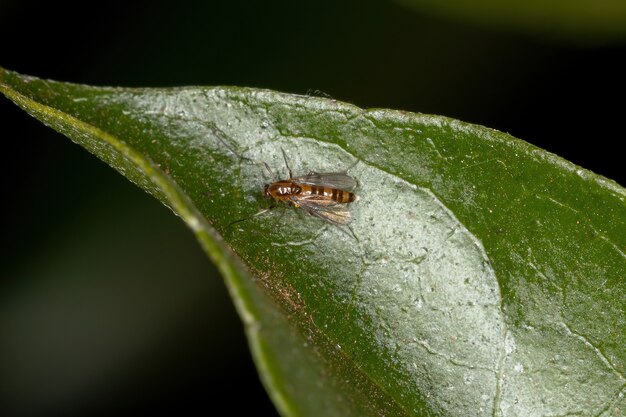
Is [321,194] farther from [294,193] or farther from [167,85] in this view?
[167,85]

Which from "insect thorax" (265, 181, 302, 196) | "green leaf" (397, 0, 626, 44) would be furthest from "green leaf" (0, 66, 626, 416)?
"green leaf" (397, 0, 626, 44)

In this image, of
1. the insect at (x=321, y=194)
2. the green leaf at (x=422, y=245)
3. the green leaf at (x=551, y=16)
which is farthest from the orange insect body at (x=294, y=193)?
the green leaf at (x=551, y=16)

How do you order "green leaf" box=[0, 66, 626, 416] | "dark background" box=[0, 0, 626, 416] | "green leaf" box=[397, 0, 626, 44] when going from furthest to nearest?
"dark background" box=[0, 0, 626, 416] → "green leaf" box=[397, 0, 626, 44] → "green leaf" box=[0, 66, 626, 416]

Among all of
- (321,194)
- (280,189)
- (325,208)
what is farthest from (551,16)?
(280,189)

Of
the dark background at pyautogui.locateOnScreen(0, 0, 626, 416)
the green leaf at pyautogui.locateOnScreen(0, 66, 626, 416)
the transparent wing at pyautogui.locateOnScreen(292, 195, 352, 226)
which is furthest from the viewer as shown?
the dark background at pyautogui.locateOnScreen(0, 0, 626, 416)

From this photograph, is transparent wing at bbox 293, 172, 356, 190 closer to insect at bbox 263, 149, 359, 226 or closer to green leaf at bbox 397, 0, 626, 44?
insect at bbox 263, 149, 359, 226

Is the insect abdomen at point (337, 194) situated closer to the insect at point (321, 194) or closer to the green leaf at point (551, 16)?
the insect at point (321, 194)

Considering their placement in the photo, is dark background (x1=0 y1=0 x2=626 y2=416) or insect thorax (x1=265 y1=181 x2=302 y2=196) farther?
dark background (x1=0 y1=0 x2=626 y2=416)
